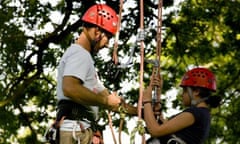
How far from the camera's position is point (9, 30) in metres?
11.2

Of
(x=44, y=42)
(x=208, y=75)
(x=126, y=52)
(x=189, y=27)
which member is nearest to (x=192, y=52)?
(x=189, y=27)

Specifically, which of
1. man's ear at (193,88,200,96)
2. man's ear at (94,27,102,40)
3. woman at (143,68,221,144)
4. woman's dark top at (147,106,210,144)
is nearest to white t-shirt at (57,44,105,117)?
man's ear at (94,27,102,40)

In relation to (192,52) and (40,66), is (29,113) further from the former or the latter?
(192,52)

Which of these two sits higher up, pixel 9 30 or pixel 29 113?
pixel 9 30

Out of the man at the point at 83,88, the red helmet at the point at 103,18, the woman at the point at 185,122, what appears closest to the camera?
the man at the point at 83,88

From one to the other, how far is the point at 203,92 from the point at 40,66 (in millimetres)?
7209

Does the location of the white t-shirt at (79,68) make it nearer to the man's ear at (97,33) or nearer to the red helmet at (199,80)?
the man's ear at (97,33)

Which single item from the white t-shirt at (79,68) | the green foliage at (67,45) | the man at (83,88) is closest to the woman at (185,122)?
the man at (83,88)

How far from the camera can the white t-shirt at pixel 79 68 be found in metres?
4.55

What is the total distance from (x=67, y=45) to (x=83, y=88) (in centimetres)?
711

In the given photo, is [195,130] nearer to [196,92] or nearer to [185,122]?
[185,122]

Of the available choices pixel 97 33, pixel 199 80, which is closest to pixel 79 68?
pixel 97 33

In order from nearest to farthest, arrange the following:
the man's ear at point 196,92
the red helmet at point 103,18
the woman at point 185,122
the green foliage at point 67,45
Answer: the woman at point 185,122 → the red helmet at point 103,18 → the man's ear at point 196,92 → the green foliage at point 67,45

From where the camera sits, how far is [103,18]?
16.4 ft
